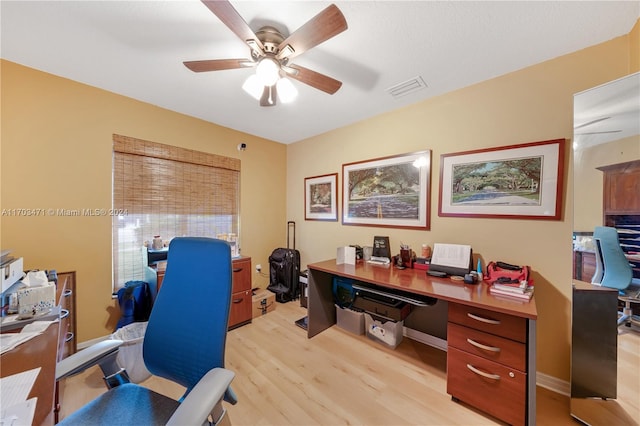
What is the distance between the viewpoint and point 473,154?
6.61 feet

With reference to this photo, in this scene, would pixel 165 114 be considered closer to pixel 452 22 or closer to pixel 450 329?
pixel 452 22

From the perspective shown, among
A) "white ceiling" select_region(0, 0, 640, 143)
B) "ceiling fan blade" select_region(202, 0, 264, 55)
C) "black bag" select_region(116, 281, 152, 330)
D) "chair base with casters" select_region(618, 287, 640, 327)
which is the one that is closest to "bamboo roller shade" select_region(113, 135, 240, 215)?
"white ceiling" select_region(0, 0, 640, 143)

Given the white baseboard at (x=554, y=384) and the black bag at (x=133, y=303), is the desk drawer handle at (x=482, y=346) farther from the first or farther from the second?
the black bag at (x=133, y=303)

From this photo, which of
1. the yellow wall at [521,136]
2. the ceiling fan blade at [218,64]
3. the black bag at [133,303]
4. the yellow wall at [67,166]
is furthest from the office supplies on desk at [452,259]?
the yellow wall at [67,166]

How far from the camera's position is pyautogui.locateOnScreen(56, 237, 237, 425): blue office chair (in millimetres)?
886

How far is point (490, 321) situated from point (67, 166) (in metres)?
3.56

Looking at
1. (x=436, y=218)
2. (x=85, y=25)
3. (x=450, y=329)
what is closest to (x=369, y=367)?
(x=450, y=329)

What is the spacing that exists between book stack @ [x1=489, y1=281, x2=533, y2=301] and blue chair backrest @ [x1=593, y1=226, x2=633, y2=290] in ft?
1.23

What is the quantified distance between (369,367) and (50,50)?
138 inches

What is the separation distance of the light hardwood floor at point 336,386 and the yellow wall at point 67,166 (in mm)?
904

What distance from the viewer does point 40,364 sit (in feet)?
2.70

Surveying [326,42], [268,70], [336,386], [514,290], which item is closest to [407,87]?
[326,42]

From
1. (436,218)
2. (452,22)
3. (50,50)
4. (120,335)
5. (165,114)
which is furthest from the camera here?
(165,114)

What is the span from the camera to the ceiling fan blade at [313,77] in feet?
5.07
